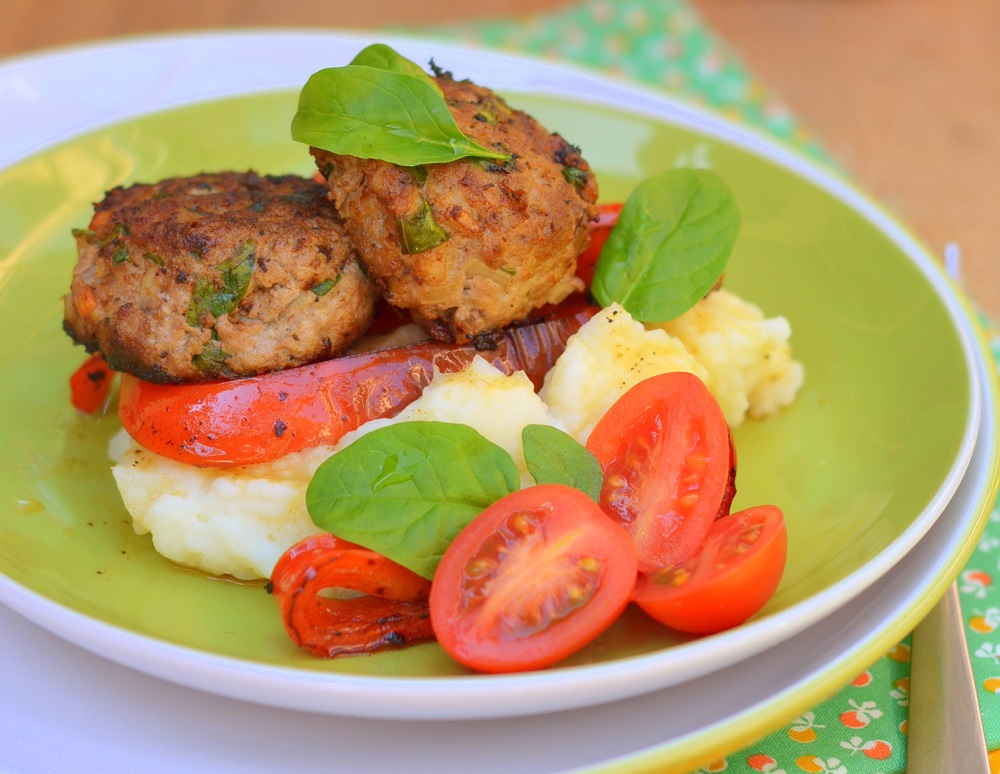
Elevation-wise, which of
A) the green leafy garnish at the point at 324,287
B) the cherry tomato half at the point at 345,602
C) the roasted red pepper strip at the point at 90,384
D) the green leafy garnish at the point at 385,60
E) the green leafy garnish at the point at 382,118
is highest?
the green leafy garnish at the point at 385,60

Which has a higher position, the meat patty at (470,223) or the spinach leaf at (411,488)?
the meat patty at (470,223)

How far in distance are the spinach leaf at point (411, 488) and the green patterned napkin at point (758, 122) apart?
105 cm

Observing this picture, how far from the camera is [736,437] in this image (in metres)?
4.14

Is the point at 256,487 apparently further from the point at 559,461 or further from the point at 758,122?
the point at 758,122

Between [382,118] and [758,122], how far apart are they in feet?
14.6

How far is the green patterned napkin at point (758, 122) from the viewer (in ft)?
10.0

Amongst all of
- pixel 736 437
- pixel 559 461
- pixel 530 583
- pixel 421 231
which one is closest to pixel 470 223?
pixel 421 231

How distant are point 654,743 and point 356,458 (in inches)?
43.8

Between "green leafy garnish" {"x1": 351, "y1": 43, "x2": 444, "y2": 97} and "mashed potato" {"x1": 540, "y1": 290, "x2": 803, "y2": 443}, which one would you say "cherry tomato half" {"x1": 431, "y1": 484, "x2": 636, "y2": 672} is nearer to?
"mashed potato" {"x1": 540, "y1": 290, "x2": 803, "y2": 443}

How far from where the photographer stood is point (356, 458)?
2.93 meters

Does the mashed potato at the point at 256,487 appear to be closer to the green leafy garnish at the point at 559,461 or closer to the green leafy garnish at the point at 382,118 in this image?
the green leafy garnish at the point at 559,461

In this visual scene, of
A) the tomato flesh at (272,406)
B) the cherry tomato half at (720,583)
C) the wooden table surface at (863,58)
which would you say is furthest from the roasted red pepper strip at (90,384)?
the wooden table surface at (863,58)

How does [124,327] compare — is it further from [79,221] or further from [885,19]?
[885,19]

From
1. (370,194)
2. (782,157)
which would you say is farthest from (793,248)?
(370,194)
